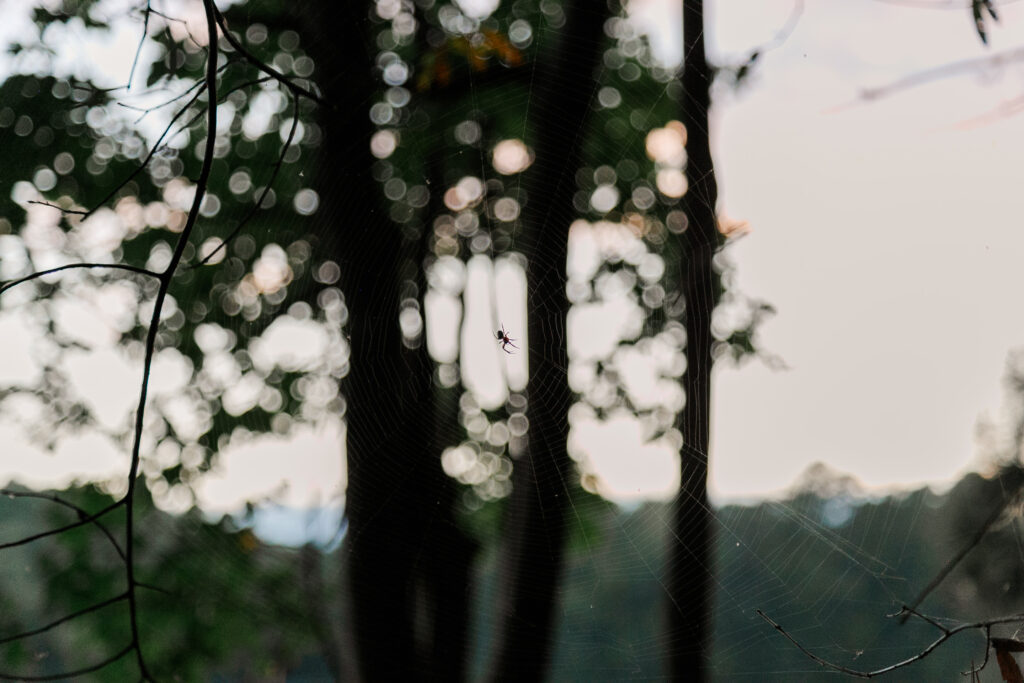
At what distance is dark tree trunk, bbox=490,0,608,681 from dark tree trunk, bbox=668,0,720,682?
0.39 metres

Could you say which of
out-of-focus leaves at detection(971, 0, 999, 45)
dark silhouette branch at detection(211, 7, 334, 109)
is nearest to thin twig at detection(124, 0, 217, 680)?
dark silhouette branch at detection(211, 7, 334, 109)

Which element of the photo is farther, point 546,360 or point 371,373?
point 371,373

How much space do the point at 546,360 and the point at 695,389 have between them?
1.70 ft

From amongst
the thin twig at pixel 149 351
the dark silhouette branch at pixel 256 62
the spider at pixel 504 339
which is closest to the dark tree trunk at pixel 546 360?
the spider at pixel 504 339

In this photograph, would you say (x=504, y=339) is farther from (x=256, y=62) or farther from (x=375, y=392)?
(x=256, y=62)

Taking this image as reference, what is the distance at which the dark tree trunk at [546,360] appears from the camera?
2520 millimetres

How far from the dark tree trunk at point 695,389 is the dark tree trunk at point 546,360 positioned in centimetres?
39

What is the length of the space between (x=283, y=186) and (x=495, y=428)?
4.18 ft

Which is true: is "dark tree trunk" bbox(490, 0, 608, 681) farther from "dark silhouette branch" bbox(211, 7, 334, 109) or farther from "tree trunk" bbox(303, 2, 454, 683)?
"dark silhouette branch" bbox(211, 7, 334, 109)

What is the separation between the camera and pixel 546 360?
255cm

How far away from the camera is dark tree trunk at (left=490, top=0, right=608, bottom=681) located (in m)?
2.52

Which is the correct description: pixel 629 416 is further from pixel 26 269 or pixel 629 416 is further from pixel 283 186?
pixel 26 269

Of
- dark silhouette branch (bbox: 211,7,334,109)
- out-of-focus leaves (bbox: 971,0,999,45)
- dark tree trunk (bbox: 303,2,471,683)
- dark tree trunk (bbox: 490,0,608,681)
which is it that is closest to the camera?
dark silhouette branch (bbox: 211,7,334,109)

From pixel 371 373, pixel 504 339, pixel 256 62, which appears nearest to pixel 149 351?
pixel 256 62
